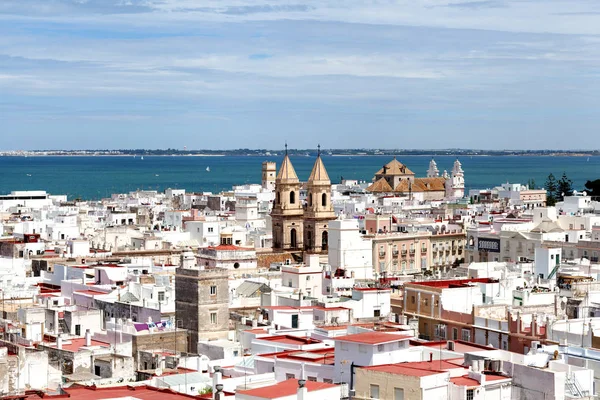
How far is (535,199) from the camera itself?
4675 inches

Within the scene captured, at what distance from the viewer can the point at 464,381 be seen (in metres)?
25.4

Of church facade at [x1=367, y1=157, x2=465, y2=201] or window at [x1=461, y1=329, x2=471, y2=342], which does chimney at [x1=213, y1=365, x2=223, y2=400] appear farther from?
church facade at [x1=367, y1=157, x2=465, y2=201]

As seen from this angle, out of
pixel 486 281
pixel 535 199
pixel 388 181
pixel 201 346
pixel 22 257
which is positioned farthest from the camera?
pixel 388 181

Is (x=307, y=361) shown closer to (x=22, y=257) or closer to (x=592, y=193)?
(x=22, y=257)

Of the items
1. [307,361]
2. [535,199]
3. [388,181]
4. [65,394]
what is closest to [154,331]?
[307,361]

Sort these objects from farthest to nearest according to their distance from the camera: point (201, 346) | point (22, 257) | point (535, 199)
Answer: point (535, 199) < point (22, 257) < point (201, 346)

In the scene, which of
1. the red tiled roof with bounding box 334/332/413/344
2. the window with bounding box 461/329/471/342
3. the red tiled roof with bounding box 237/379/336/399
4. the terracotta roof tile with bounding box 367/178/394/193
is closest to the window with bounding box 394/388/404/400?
the red tiled roof with bounding box 237/379/336/399

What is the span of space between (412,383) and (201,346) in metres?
13.8

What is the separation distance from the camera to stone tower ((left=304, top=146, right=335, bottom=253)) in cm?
6812

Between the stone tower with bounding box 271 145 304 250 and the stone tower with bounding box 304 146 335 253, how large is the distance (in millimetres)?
1330

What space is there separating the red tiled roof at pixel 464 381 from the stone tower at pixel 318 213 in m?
42.4

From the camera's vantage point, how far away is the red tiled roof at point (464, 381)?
25.1 metres

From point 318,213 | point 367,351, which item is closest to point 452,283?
point 367,351

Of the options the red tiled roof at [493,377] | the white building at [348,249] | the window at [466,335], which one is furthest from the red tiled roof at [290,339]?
the white building at [348,249]
